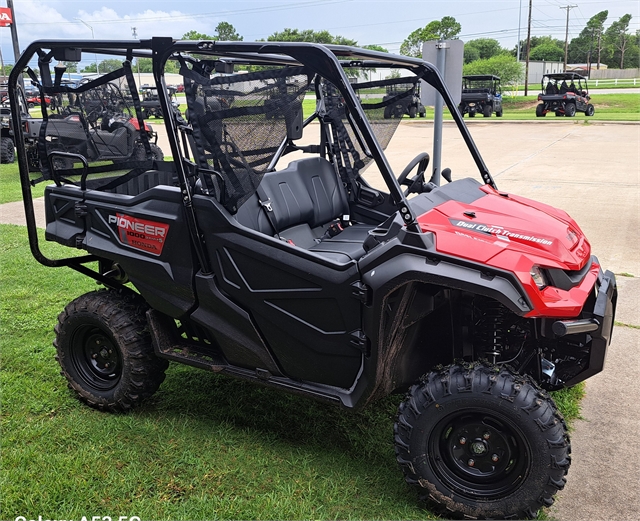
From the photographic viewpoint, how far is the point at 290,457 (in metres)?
3.15

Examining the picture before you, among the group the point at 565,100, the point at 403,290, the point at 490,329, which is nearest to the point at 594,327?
the point at 490,329

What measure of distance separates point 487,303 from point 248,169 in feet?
3.95

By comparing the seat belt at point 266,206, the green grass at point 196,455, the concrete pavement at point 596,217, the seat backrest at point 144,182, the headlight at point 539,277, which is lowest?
the concrete pavement at point 596,217

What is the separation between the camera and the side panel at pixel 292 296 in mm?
2754

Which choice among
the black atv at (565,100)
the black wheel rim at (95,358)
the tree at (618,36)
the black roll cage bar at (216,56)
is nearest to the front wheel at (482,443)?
the black roll cage bar at (216,56)

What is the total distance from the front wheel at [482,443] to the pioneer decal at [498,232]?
54cm

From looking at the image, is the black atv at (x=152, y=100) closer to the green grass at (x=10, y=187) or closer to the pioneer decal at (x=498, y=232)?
the pioneer decal at (x=498, y=232)

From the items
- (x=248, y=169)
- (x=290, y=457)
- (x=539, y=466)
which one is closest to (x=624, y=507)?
(x=539, y=466)

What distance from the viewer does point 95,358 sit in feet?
12.1

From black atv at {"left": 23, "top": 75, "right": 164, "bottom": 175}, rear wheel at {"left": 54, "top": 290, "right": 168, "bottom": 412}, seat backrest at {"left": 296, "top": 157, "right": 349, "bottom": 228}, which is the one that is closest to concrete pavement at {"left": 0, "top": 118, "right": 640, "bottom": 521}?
seat backrest at {"left": 296, "top": 157, "right": 349, "bottom": 228}

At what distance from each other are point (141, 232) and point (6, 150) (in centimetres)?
1313

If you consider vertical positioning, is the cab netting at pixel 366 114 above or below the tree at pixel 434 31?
below

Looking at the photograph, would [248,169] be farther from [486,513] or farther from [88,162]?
[486,513]

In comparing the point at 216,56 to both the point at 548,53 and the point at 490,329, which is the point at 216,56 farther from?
the point at 548,53
